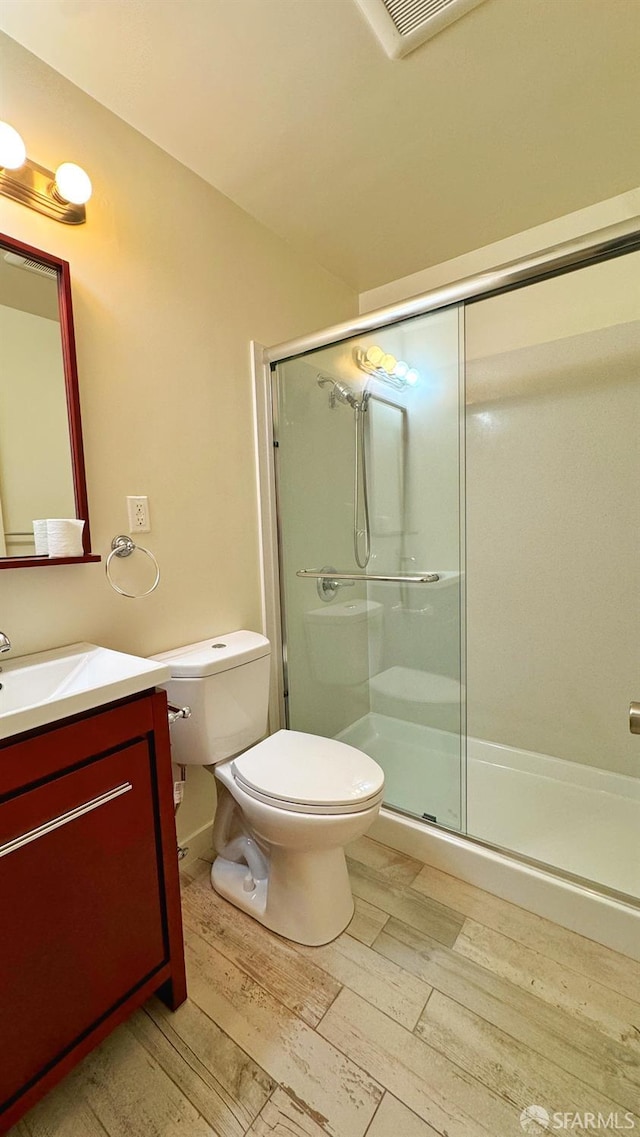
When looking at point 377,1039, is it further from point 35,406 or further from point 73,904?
point 35,406

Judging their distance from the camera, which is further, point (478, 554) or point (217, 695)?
point (478, 554)

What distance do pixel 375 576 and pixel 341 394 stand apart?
0.80m

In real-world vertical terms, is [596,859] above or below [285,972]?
above

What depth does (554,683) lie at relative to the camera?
1898mm

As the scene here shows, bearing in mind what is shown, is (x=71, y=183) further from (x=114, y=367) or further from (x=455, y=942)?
(x=455, y=942)

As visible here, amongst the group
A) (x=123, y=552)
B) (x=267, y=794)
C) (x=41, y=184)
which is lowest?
(x=267, y=794)

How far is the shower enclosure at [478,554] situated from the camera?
166 cm

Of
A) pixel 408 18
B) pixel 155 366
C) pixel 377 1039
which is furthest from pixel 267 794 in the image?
pixel 408 18

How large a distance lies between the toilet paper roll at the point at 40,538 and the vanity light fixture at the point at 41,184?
76 centimetres

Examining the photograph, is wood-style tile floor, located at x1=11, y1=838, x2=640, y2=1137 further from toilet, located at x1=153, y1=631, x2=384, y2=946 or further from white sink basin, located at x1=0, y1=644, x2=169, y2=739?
white sink basin, located at x1=0, y1=644, x2=169, y2=739

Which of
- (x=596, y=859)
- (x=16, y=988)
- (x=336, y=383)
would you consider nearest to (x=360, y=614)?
(x=336, y=383)

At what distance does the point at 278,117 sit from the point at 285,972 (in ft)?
7.78

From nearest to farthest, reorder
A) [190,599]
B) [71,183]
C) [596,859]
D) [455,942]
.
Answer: [71,183] < [455,942] < [596,859] < [190,599]

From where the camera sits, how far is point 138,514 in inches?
52.4
